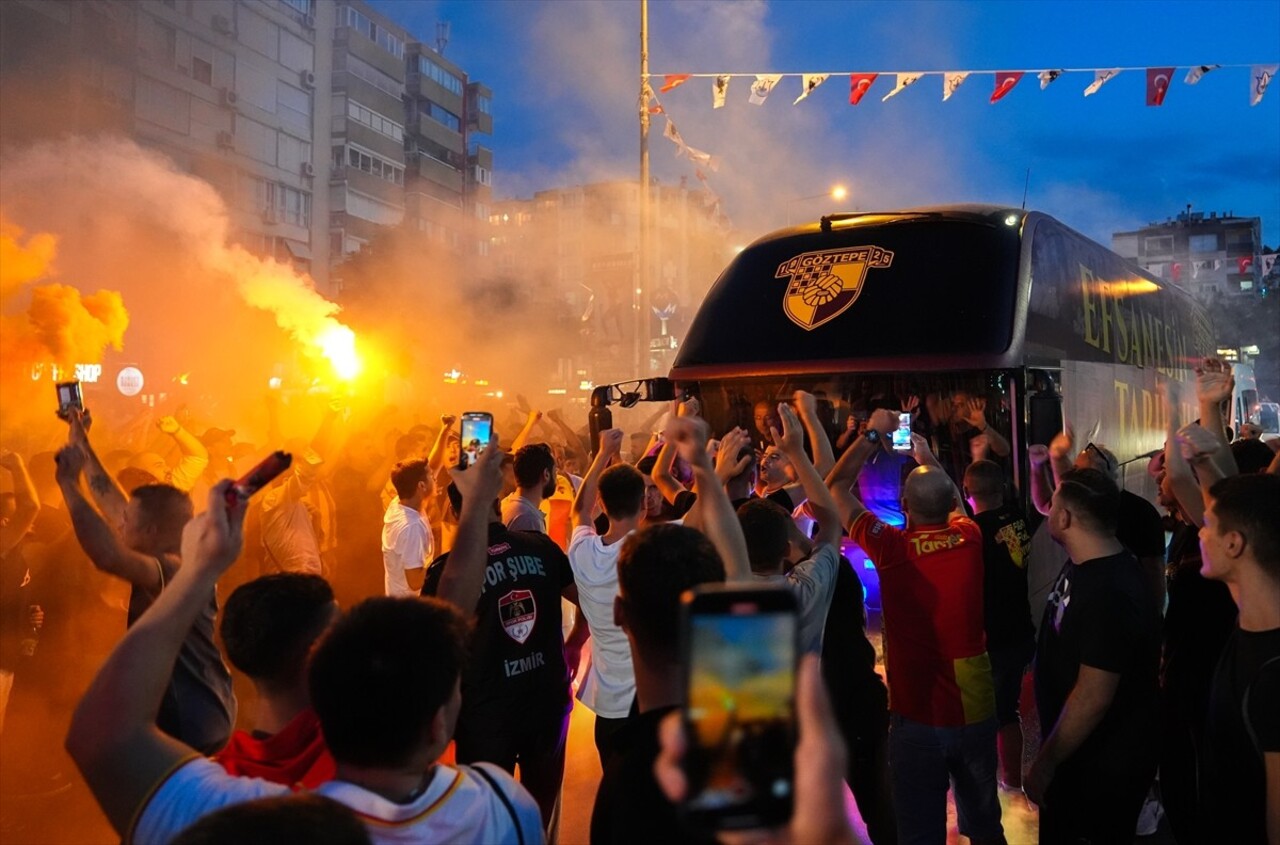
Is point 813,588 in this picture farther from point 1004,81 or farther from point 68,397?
point 1004,81

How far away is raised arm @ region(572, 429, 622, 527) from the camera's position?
456cm

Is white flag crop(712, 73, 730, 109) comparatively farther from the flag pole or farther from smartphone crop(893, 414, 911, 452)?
smartphone crop(893, 414, 911, 452)

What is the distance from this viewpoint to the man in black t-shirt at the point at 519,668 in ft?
12.9

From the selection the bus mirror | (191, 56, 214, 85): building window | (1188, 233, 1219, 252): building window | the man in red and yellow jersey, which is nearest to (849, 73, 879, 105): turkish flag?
the bus mirror

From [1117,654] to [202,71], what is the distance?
123 feet

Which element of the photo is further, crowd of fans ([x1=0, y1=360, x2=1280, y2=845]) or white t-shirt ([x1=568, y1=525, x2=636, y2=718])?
white t-shirt ([x1=568, y1=525, x2=636, y2=718])

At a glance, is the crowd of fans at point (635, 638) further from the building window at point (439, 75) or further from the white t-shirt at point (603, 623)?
the building window at point (439, 75)

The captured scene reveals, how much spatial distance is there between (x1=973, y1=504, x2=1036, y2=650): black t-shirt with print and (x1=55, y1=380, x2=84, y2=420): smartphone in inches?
175

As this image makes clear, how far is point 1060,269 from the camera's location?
318 inches

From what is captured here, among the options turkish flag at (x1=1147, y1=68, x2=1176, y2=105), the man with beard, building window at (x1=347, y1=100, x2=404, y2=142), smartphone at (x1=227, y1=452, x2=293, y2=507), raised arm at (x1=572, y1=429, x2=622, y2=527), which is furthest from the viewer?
building window at (x1=347, y1=100, x2=404, y2=142)

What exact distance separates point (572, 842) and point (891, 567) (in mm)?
2248

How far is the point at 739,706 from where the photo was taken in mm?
1199

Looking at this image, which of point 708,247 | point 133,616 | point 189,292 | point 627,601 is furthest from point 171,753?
point 708,247

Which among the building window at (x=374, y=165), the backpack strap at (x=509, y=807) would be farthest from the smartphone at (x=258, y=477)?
the building window at (x=374, y=165)
